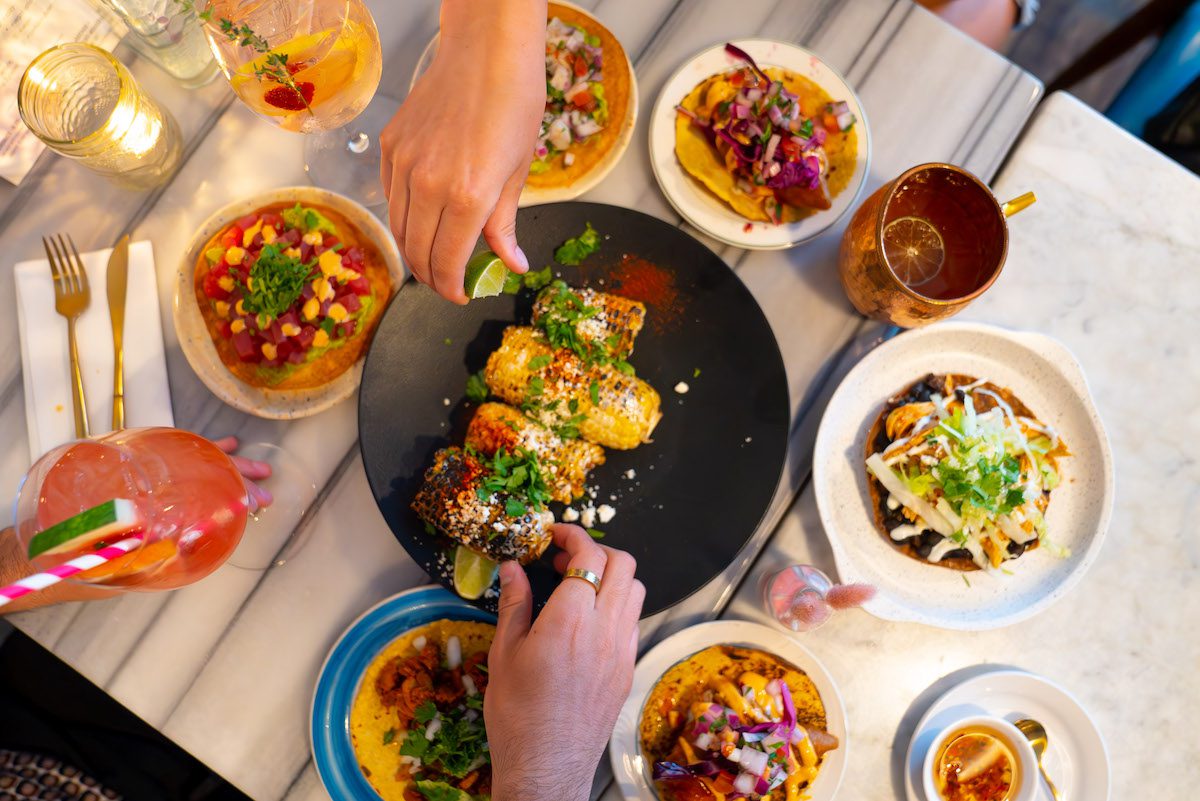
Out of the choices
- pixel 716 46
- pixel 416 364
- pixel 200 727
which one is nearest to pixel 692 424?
pixel 416 364

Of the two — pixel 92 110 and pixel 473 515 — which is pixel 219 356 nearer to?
pixel 92 110

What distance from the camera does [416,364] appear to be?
7.00 ft

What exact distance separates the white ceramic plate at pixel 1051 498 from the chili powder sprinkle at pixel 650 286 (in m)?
0.51

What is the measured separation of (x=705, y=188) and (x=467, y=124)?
2.79 feet

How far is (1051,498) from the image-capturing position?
7.30ft

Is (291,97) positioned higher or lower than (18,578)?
higher

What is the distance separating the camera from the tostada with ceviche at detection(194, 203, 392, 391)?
2.08 meters

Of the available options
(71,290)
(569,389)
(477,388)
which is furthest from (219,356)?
(569,389)

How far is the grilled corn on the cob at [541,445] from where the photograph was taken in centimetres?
206

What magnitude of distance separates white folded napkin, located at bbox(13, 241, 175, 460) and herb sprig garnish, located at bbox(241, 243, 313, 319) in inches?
14.5

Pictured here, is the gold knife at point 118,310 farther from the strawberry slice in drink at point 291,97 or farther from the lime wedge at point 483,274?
the lime wedge at point 483,274

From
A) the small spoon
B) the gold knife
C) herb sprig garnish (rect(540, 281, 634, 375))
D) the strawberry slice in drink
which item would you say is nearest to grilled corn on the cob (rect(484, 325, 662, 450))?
herb sprig garnish (rect(540, 281, 634, 375))

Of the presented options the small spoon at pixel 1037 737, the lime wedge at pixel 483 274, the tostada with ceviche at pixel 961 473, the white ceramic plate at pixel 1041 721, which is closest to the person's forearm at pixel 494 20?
the lime wedge at pixel 483 274

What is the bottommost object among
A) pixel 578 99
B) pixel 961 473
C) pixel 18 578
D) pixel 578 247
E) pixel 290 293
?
A: pixel 18 578
